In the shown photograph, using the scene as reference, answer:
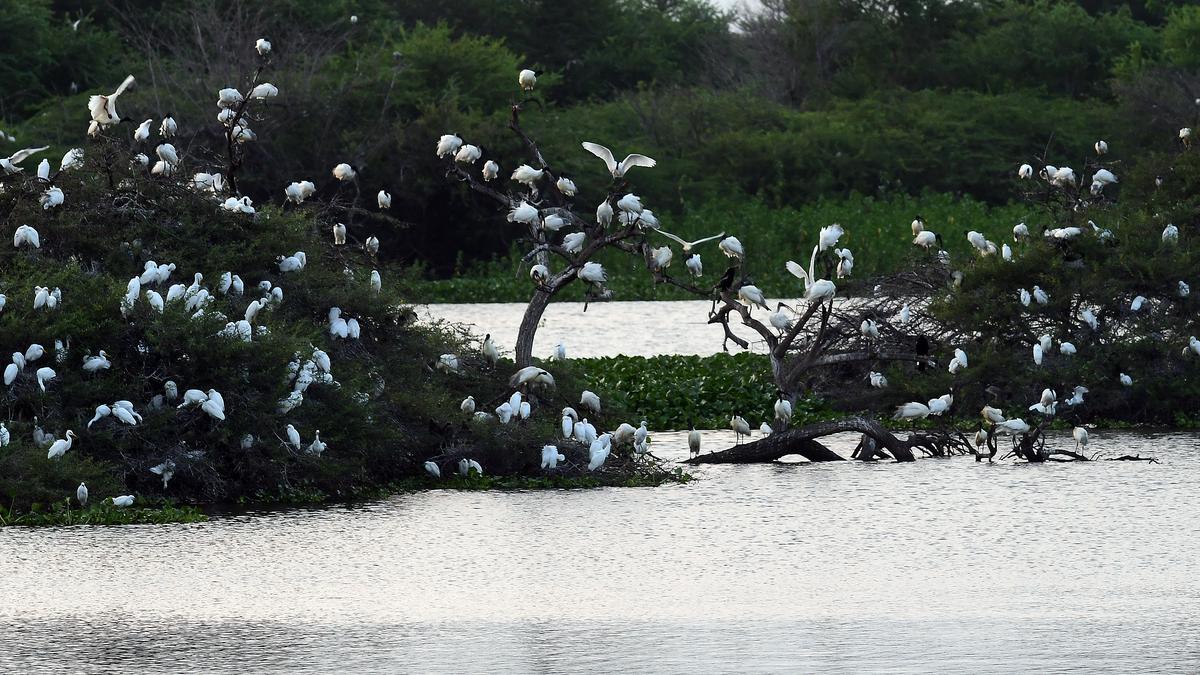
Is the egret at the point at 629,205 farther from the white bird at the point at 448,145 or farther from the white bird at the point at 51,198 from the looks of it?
the white bird at the point at 51,198

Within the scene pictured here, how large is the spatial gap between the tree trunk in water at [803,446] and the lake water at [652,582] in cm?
70

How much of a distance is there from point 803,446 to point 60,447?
5.02m

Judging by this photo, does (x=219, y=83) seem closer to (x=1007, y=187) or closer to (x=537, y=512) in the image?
(x=1007, y=187)

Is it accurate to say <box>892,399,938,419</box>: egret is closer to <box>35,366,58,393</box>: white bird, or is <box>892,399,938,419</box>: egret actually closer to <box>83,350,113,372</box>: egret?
<box>83,350,113,372</box>: egret

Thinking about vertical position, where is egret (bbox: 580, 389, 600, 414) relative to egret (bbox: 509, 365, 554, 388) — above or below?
below

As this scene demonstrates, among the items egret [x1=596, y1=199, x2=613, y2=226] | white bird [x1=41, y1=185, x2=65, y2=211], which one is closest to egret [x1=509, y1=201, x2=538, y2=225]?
egret [x1=596, y1=199, x2=613, y2=226]

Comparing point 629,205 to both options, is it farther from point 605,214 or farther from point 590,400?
point 590,400

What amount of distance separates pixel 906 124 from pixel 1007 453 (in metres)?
28.4

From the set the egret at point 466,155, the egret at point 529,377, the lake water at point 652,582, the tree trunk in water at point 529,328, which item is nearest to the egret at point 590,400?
the egret at point 529,377

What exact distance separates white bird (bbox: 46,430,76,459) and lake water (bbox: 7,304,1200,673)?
69 centimetres

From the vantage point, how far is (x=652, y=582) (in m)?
9.55

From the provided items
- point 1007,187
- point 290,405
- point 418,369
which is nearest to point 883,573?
point 290,405

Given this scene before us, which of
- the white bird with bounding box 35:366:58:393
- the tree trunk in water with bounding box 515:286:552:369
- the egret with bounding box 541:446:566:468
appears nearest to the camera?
the white bird with bounding box 35:366:58:393

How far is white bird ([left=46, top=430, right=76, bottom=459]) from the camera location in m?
11.3
